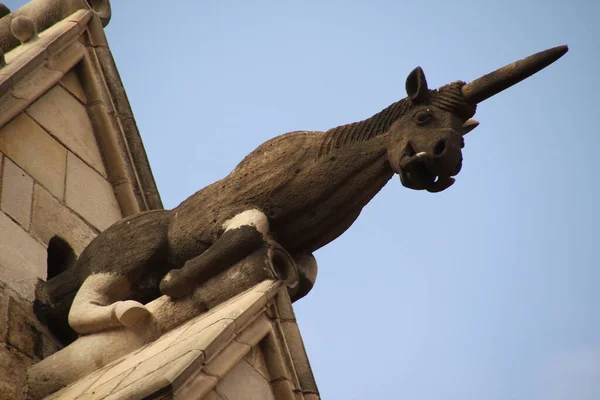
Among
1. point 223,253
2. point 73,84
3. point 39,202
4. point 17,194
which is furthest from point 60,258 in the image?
point 223,253

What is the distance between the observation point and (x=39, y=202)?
8.12 meters

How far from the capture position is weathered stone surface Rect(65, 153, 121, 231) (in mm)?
8469

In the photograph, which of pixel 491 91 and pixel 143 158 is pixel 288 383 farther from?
pixel 143 158

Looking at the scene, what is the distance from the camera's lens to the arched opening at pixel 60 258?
814cm

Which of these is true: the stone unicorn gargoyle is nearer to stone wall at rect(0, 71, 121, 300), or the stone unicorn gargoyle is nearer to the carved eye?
the carved eye

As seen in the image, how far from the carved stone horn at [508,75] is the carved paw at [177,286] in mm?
1441

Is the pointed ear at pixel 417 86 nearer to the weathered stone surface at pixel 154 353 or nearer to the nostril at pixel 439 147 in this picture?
the nostril at pixel 439 147

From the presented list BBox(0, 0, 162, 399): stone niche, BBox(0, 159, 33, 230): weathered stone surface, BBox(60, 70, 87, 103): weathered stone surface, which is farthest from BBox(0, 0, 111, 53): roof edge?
BBox(0, 159, 33, 230): weathered stone surface

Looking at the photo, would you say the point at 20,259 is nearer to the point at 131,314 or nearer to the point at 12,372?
the point at 12,372

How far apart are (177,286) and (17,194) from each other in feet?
4.68

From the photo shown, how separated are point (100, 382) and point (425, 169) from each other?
1612 mm

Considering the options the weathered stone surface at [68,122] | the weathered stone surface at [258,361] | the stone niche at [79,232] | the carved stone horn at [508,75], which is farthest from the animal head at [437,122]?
the weathered stone surface at [68,122]

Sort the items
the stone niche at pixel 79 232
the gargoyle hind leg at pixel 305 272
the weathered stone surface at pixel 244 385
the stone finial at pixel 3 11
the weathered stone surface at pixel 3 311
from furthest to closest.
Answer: the stone finial at pixel 3 11 < the weathered stone surface at pixel 3 311 < the gargoyle hind leg at pixel 305 272 < the stone niche at pixel 79 232 < the weathered stone surface at pixel 244 385

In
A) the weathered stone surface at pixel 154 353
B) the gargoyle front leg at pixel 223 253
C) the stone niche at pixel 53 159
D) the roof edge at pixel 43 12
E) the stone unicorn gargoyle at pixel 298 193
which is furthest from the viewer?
the roof edge at pixel 43 12
